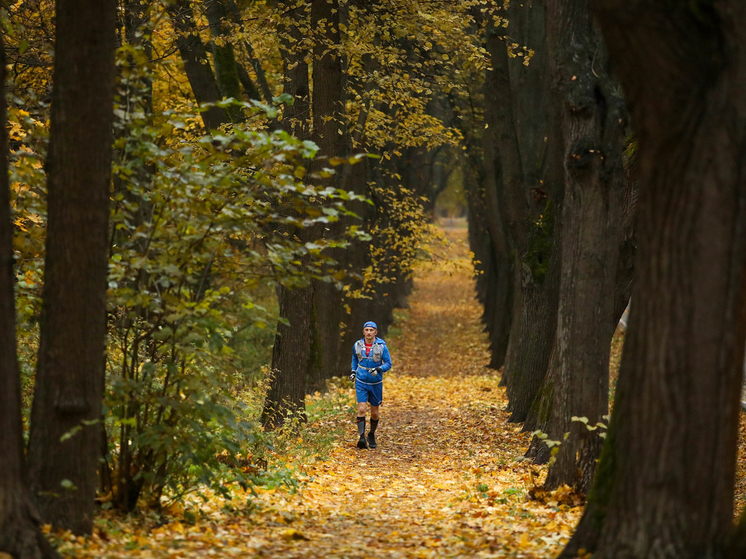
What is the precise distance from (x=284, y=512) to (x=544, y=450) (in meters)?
4.45

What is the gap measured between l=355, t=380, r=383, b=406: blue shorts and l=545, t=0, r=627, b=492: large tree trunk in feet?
14.8

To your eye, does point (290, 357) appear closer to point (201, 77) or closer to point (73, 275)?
point (201, 77)

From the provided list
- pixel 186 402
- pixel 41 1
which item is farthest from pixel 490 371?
pixel 186 402

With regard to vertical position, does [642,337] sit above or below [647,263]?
below

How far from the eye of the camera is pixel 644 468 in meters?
4.28

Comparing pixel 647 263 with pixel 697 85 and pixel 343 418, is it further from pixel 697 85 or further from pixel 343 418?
pixel 343 418

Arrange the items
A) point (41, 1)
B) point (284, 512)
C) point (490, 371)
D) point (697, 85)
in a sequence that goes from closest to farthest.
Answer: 1. point (697, 85)
2. point (284, 512)
3. point (41, 1)
4. point (490, 371)

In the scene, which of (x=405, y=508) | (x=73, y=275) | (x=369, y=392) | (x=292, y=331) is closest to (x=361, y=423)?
(x=369, y=392)

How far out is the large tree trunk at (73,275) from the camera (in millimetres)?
4922

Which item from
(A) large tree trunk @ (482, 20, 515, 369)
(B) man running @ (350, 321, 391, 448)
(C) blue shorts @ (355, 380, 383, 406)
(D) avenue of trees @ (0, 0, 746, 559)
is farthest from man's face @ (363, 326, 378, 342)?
(A) large tree trunk @ (482, 20, 515, 369)

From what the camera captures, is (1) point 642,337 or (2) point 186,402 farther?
(2) point 186,402

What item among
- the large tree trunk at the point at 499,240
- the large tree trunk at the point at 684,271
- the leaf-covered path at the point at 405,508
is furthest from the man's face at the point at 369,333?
the large tree trunk at the point at 684,271

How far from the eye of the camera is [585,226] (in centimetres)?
738

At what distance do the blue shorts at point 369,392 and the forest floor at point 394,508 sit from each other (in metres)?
0.77
